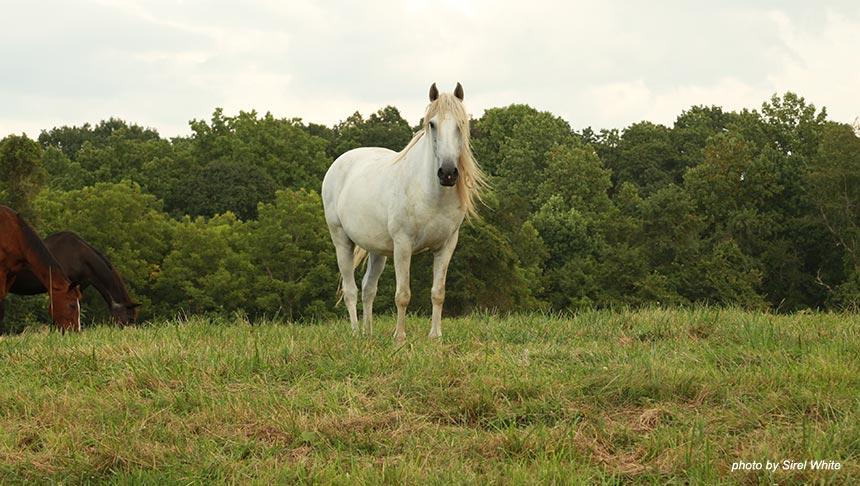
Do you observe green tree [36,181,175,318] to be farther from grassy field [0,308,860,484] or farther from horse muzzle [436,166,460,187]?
grassy field [0,308,860,484]

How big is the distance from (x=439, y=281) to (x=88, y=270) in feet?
30.9

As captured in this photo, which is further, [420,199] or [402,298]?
[402,298]

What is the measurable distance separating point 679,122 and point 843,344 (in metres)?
87.2

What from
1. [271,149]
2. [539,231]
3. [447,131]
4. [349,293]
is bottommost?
[539,231]

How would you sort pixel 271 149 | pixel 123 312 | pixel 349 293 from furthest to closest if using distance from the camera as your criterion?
pixel 271 149 < pixel 123 312 < pixel 349 293

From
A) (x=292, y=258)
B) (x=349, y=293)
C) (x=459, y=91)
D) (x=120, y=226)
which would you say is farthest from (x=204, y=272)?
(x=459, y=91)

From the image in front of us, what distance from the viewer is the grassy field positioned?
16.1 ft

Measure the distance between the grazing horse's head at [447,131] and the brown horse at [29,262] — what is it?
6085 mm

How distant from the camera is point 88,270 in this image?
16.2 meters

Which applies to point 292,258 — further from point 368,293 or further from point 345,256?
point 368,293

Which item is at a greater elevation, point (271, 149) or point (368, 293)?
point (271, 149)

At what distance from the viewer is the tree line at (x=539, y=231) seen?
49281mm

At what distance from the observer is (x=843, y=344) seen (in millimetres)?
7270

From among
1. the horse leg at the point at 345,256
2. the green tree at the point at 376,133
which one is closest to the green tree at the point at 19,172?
the green tree at the point at 376,133
